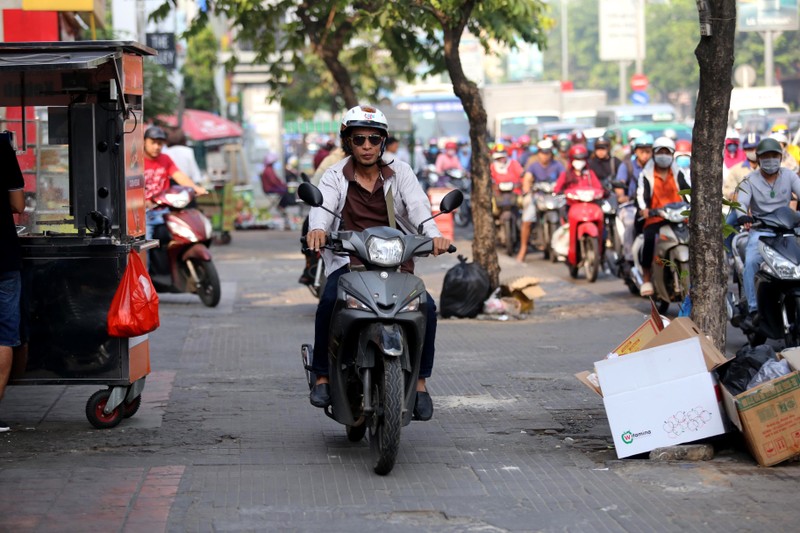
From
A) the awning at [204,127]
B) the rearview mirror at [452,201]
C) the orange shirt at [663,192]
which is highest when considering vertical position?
the awning at [204,127]

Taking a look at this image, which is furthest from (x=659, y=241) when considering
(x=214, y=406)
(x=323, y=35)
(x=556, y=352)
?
(x=323, y=35)

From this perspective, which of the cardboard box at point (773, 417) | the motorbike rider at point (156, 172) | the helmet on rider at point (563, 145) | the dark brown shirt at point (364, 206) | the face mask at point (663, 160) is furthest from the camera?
the helmet on rider at point (563, 145)

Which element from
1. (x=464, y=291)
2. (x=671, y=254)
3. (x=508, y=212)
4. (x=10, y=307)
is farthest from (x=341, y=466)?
(x=508, y=212)

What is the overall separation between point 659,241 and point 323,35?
8719 mm

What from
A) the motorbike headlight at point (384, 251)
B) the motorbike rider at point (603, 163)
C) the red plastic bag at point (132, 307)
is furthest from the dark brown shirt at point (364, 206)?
the motorbike rider at point (603, 163)

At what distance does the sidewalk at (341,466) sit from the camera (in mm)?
5770

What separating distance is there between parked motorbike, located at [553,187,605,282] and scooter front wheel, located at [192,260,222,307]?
513 cm

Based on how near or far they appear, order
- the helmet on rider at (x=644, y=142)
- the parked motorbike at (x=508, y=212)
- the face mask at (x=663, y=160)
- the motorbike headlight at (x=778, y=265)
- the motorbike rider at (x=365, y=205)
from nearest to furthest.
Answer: the motorbike rider at (x=365, y=205)
the motorbike headlight at (x=778, y=265)
the face mask at (x=663, y=160)
the helmet on rider at (x=644, y=142)
the parked motorbike at (x=508, y=212)

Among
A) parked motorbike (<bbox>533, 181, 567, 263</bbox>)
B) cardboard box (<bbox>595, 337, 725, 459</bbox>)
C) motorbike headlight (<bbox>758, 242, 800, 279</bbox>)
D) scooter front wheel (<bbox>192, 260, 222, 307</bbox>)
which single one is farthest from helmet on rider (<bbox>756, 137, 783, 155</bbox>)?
parked motorbike (<bbox>533, 181, 567, 263</bbox>)

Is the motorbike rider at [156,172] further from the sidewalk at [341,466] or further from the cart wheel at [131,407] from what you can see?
the cart wheel at [131,407]

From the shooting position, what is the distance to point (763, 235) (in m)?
→ 10.0

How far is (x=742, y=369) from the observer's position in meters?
7.16

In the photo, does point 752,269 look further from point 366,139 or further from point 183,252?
point 183,252

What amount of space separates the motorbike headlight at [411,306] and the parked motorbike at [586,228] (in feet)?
34.8
